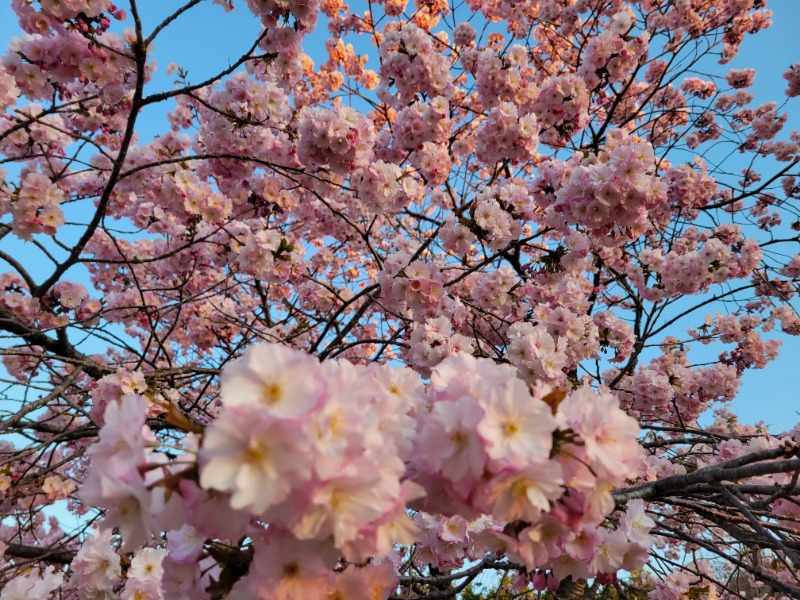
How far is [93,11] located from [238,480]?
3100 mm

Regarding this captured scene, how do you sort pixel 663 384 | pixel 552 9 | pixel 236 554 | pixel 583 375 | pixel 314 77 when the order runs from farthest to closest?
1. pixel 314 77
2. pixel 552 9
3. pixel 583 375
4. pixel 663 384
5. pixel 236 554

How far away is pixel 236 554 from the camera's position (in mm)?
1010

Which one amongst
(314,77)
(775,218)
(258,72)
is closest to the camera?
(258,72)

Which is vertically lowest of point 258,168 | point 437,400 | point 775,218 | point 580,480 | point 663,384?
point 580,480

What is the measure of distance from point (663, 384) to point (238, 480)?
17.5 ft

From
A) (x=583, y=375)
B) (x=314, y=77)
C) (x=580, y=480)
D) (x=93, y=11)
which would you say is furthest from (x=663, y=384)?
(x=314, y=77)

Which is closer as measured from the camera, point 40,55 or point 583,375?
point 40,55

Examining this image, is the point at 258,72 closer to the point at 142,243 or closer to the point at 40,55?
the point at 40,55

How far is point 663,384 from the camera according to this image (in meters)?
5.14

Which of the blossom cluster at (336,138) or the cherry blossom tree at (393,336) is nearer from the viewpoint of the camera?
the cherry blossom tree at (393,336)

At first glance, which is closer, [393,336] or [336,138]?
[336,138]

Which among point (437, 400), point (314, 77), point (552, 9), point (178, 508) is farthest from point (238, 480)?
point (314, 77)

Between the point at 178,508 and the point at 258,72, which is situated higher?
the point at 258,72

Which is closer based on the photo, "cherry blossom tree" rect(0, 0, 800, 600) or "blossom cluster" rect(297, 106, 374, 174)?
"cherry blossom tree" rect(0, 0, 800, 600)
